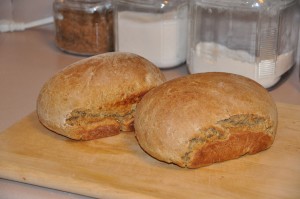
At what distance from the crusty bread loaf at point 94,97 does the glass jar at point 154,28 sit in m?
0.28

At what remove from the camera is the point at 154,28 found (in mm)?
1215

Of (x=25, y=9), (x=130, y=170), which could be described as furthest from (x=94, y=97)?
(x=25, y=9)

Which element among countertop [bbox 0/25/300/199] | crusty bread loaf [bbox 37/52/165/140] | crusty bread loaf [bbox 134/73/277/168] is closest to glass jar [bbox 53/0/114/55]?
countertop [bbox 0/25/300/199]

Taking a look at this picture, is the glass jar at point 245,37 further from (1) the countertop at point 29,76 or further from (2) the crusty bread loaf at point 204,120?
(2) the crusty bread loaf at point 204,120

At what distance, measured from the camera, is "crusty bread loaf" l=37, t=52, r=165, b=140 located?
895mm

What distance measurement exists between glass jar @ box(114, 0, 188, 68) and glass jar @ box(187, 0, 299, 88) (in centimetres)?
4

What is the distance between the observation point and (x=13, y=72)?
50.7 inches

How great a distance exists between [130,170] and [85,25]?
0.60m

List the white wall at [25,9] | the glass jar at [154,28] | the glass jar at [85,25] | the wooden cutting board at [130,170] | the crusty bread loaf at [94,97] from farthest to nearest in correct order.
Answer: the white wall at [25,9] → the glass jar at [85,25] → the glass jar at [154,28] → the crusty bread loaf at [94,97] → the wooden cutting board at [130,170]

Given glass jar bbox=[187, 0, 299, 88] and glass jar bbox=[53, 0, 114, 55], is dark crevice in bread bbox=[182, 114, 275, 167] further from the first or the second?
glass jar bbox=[53, 0, 114, 55]

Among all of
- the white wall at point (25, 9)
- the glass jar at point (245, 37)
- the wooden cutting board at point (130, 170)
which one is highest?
the glass jar at point (245, 37)

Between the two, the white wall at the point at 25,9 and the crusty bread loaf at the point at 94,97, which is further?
the white wall at the point at 25,9

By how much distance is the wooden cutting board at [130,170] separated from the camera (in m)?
0.75

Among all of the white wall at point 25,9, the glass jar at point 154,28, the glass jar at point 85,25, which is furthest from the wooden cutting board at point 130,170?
the white wall at point 25,9
